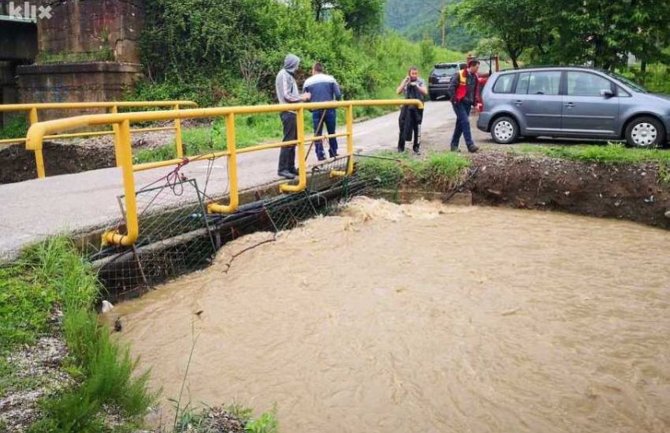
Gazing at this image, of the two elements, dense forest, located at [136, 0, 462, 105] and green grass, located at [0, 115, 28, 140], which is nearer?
Answer: green grass, located at [0, 115, 28, 140]

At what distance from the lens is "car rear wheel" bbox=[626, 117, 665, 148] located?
1045cm

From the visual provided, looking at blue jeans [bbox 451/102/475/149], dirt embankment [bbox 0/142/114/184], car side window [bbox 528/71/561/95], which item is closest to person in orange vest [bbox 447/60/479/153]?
blue jeans [bbox 451/102/475/149]

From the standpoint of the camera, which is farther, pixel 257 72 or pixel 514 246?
pixel 257 72

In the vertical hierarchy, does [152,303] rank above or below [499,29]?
below

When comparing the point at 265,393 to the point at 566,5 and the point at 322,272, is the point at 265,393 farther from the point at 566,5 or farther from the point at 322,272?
the point at 566,5

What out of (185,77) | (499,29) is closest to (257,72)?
(185,77)

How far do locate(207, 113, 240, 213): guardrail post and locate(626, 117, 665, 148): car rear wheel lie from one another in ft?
24.8

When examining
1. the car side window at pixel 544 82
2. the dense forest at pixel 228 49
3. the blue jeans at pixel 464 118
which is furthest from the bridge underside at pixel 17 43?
the car side window at pixel 544 82

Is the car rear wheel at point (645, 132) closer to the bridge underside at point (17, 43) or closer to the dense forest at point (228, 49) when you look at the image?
the dense forest at point (228, 49)

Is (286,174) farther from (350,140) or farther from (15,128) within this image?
(15,128)

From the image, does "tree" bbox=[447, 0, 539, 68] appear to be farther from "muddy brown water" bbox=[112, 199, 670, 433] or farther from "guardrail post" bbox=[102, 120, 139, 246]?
"guardrail post" bbox=[102, 120, 139, 246]

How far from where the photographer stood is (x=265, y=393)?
4297mm

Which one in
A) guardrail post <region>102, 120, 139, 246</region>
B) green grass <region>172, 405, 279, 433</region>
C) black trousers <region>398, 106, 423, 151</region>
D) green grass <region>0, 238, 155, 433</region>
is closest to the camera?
green grass <region>0, 238, 155, 433</region>

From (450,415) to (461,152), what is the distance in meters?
7.31
